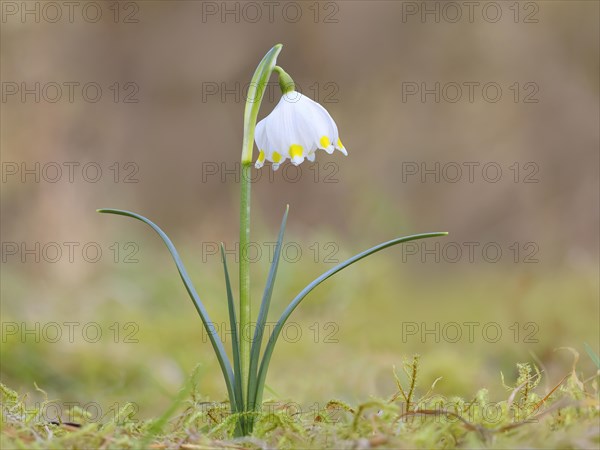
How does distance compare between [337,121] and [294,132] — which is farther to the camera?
[337,121]

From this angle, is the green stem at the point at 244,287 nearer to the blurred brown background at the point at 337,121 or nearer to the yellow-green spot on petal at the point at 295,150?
the yellow-green spot on petal at the point at 295,150

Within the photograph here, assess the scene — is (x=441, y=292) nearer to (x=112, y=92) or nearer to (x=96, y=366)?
(x=96, y=366)

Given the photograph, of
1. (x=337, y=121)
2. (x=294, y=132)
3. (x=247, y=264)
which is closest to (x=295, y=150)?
(x=294, y=132)

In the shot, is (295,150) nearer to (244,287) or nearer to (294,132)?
(294,132)

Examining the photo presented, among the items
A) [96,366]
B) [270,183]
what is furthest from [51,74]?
[96,366]

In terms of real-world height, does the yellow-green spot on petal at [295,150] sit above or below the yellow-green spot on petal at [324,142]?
below

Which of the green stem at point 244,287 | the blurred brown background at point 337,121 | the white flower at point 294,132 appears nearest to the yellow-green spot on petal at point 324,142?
the white flower at point 294,132

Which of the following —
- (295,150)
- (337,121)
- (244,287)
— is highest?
(337,121)
